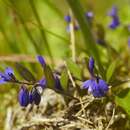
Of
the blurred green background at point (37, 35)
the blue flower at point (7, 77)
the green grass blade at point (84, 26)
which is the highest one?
the blurred green background at point (37, 35)

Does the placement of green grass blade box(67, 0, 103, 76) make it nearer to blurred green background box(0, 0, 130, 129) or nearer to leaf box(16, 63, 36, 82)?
blurred green background box(0, 0, 130, 129)

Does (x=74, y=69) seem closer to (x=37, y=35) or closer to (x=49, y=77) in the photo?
(x=49, y=77)

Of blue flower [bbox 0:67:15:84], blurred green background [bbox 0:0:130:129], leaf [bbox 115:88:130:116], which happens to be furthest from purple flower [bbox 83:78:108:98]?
blurred green background [bbox 0:0:130:129]

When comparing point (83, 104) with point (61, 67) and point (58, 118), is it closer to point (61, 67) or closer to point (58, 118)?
point (58, 118)


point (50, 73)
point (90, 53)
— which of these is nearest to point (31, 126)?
point (50, 73)

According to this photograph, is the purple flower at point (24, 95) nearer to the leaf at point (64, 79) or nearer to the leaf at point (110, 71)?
the leaf at point (64, 79)

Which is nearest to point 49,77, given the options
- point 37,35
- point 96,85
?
point 96,85

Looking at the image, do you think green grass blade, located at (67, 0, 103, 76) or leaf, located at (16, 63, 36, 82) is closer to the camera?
leaf, located at (16, 63, 36, 82)

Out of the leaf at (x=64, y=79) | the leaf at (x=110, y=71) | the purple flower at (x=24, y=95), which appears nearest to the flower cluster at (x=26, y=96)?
the purple flower at (x=24, y=95)
